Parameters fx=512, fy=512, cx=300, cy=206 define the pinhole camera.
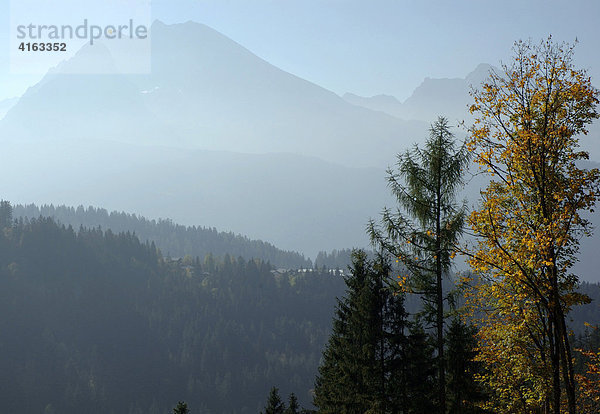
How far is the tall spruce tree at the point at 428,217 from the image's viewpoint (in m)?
18.0

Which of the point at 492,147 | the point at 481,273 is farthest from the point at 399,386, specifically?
the point at 492,147

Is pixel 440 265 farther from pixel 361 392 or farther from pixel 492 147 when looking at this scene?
pixel 361 392

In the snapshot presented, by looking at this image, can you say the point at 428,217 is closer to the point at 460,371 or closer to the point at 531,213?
the point at 531,213

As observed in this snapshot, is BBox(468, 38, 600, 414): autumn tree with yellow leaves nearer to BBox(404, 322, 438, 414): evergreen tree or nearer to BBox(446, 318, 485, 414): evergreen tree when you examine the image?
BBox(404, 322, 438, 414): evergreen tree

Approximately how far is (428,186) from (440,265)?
9.36 ft

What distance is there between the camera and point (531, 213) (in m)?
13.4

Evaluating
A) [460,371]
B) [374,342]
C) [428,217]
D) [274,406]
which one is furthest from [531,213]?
[274,406]

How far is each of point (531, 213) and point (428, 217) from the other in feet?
17.1

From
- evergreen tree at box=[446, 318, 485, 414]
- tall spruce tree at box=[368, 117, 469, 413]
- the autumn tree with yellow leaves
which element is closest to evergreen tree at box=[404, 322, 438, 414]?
tall spruce tree at box=[368, 117, 469, 413]

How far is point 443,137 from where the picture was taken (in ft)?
62.2

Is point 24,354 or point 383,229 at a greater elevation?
point 383,229

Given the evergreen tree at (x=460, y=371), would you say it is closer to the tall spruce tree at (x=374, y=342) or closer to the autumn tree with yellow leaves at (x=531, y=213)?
the tall spruce tree at (x=374, y=342)

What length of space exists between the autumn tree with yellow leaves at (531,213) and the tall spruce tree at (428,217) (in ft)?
10.1

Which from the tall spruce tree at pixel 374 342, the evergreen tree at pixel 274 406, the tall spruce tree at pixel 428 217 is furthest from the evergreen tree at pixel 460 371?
the evergreen tree at pixel 274 406
